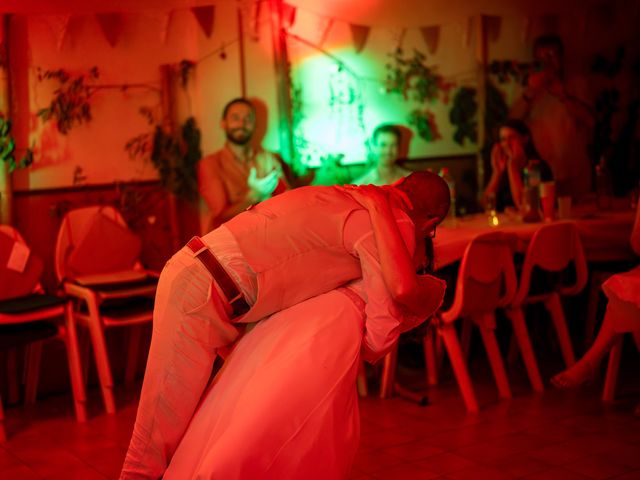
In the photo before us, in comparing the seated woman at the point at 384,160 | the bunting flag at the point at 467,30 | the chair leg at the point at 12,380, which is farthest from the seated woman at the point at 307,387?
the bunting flag at the point at 467,30

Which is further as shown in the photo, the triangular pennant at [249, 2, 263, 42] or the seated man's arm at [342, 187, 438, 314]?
the triangular pennant at [249, 2, 263, 42]

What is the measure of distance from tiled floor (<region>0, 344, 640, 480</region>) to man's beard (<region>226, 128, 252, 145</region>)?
6.61ft

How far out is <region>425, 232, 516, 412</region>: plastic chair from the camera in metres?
4.04

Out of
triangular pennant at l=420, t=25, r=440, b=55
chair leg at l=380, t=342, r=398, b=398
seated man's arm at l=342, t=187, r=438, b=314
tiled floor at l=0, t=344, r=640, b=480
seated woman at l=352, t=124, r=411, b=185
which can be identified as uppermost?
triangular pennant at l=420, t=25, r=440, b=55

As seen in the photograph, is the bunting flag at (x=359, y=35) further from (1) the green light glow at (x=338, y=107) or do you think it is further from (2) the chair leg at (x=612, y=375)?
(2) the chair leg at (x=612, y=375)

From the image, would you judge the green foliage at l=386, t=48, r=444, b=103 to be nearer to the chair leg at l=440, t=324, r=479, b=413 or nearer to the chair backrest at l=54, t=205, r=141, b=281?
the chair backrest at l=54, t=205, r=141, b=281

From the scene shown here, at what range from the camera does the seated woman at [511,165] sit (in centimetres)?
566

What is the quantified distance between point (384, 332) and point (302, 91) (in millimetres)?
4039

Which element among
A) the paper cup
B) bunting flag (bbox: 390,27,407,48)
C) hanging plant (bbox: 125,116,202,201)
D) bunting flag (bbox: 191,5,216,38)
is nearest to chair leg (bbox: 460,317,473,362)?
the paper cup

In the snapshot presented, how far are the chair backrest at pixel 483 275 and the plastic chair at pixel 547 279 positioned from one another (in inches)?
4.7

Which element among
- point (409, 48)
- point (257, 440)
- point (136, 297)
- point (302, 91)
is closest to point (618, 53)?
point (409, 48)

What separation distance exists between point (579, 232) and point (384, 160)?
1807mm

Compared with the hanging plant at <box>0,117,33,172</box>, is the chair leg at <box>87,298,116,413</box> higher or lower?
lower

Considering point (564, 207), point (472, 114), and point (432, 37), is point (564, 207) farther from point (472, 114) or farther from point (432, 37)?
point (432, 37)
